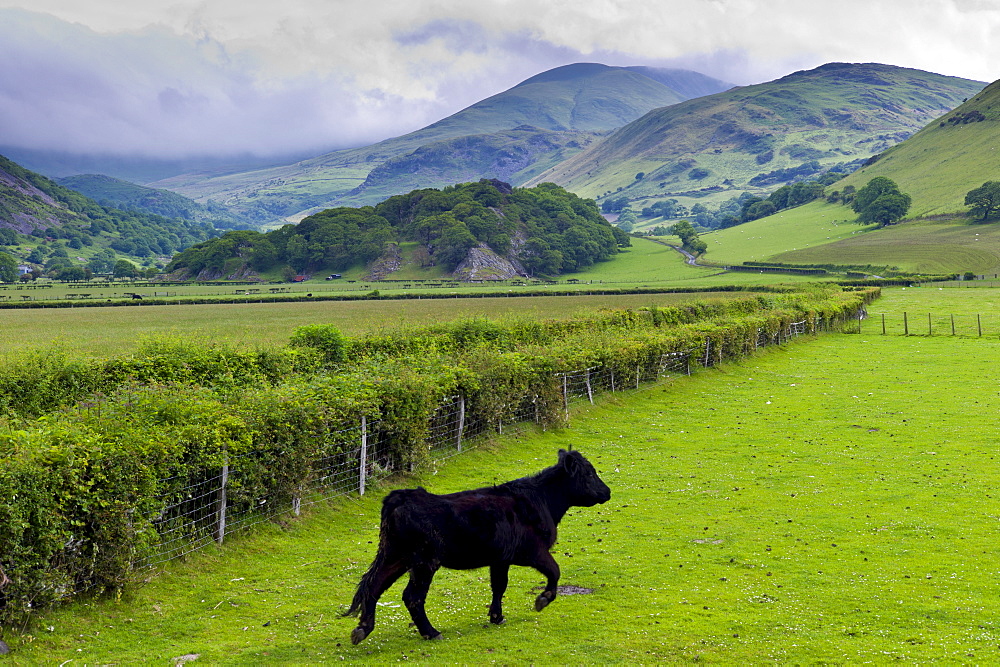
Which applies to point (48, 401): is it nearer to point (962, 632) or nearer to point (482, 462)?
point (482, 462)

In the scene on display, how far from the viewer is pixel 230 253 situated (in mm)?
196500

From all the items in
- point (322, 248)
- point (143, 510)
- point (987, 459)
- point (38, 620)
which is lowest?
point (987, 459)

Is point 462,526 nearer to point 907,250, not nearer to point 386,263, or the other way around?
point 907,250

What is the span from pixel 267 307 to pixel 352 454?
88.1 meters

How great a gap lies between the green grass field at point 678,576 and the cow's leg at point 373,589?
7.9 inches

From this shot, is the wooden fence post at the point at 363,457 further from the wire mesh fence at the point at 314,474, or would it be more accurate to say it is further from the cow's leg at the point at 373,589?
the cow's leg at the point at 373,589

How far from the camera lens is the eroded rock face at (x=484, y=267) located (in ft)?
588

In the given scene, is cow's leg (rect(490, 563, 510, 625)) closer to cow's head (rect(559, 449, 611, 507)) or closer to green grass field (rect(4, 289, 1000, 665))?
green grass field (rect(4, 289, 1000, 665))

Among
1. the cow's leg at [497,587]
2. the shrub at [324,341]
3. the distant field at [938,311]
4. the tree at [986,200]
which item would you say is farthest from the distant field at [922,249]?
the cow's leg at [497,587]

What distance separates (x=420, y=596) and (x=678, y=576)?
4.82m

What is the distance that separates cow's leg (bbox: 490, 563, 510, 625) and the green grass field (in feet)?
0.48

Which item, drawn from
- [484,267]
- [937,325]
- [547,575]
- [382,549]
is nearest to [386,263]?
[484,267]

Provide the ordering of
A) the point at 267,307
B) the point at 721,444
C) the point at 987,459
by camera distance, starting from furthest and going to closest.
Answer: the point at 267,307, the point at 721,444, the point at 987,459

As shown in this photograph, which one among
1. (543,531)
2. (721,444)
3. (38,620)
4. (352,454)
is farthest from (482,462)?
(38,620)
